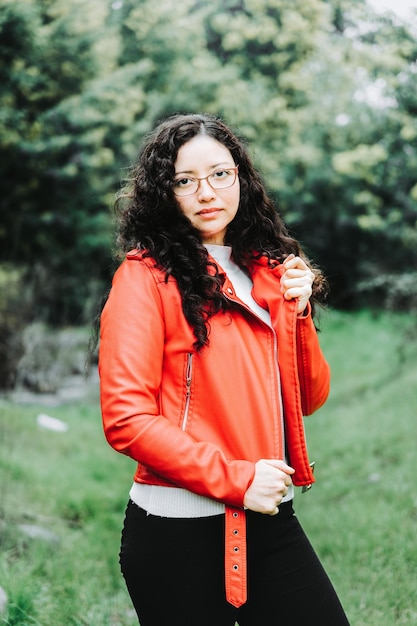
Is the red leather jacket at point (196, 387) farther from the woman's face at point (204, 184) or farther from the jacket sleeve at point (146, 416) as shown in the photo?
the woman's face at point (204, 184)

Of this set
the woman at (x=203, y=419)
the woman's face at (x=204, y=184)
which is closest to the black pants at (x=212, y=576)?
the woman at (x=203, y=419)

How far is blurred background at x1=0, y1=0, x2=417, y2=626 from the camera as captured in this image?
4.58m

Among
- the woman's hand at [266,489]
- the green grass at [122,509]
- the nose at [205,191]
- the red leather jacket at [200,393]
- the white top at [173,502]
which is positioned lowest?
the green grass at [122,509]

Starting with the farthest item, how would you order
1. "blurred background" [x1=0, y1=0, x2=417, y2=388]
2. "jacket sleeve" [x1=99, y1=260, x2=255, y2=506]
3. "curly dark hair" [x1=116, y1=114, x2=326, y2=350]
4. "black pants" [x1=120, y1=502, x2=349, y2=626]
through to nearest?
"blurred background" [x1=0, y1=0, x2=417, y2=388], "curly dark hair" [x1=116, y1=114, x2=326, y2=350], "black pants" [x1=120, y1=502, x2=349, y2=626], "jacket sleeve" [x1=99, y1=260, x2=255, y2=506]

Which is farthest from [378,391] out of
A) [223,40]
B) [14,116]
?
[223,40]

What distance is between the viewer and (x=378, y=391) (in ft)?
26.6

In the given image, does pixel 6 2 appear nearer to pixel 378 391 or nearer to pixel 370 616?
pixel 378 391

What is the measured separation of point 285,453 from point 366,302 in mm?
13972

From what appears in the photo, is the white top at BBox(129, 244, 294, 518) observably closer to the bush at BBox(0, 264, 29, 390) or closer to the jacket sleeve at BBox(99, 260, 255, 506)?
the jacket sleeve at BBox(99, 260, 255, 506)

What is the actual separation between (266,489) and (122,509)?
3.59 meters

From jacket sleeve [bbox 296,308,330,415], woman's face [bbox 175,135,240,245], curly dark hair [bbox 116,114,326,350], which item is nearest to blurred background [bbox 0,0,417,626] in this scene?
curly dark hair [bbox 116,114,326,350]

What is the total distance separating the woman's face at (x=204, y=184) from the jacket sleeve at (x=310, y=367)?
1.29 ft

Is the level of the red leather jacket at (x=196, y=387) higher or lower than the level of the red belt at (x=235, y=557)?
higher

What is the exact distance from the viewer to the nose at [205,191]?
1930 millimetres
